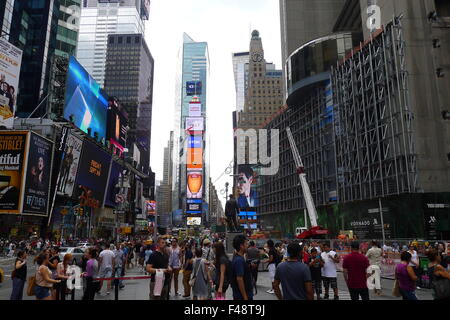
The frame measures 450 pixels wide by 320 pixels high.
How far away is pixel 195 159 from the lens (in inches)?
6033

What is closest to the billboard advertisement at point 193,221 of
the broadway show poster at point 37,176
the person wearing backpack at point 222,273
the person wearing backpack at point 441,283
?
the broadway show poster at point 37,176

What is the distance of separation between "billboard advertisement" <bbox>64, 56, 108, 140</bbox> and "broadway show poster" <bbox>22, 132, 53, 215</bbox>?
998cm

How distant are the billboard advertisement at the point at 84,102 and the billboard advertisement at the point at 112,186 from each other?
8.19m

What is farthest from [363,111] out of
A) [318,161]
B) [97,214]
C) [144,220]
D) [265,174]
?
[144,220]

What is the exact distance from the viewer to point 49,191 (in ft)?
167

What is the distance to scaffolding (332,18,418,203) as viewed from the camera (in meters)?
42.1

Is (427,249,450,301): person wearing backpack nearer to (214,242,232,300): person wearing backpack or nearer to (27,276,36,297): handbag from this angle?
(214,242,232,300): person wearing backpack

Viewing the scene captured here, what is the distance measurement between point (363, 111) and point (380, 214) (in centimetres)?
1500

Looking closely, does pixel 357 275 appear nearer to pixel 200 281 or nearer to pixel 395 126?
pixel 200 281

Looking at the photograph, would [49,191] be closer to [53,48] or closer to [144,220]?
[53,48]

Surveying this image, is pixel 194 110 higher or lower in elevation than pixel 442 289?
higher

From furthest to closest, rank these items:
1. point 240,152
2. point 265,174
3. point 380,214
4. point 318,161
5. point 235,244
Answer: point 240,152 < point 265,174 < point 318,161 < point 380,214 < point 235,244

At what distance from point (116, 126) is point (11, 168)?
37.6 m

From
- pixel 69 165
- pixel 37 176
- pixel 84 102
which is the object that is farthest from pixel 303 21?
pixel 37 176
